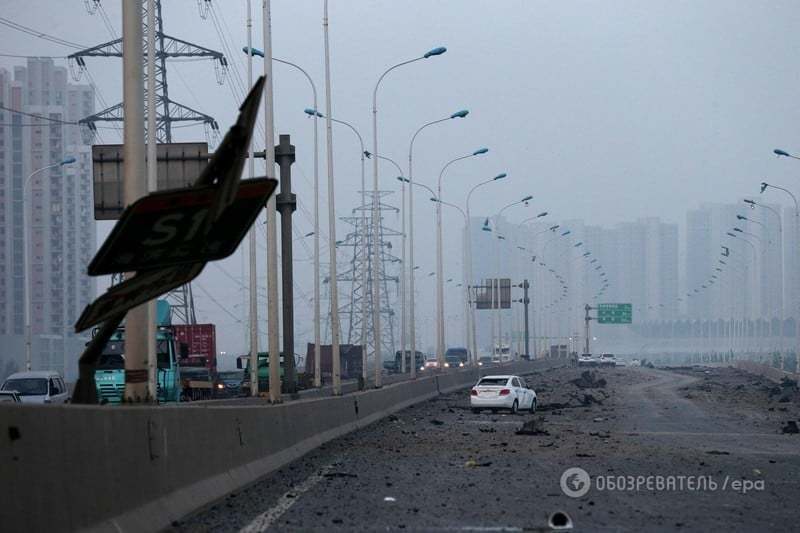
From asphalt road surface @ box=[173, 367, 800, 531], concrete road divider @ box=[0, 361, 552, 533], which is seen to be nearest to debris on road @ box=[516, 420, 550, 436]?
asphalt road surface @ box=[173, 367, 800, 531]

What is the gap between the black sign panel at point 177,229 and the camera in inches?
304

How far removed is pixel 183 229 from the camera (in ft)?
26.8

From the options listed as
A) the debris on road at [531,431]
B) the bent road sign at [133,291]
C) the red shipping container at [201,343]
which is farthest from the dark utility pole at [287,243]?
the bent road sign at [133,291]

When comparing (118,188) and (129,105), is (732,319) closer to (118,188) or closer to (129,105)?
(118,188)

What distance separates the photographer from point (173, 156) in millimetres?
29000

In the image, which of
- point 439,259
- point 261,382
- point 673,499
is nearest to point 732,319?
point 439,259

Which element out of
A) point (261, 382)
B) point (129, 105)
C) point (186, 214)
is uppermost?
A: point (129, 105)

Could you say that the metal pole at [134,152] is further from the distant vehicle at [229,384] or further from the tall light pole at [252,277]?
the distant vehicle at [229,384]

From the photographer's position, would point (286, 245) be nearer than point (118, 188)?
No

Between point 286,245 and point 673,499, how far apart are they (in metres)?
24.3

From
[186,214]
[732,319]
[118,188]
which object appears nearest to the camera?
[186,214]

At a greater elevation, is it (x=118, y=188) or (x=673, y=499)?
(x=118, y=188)

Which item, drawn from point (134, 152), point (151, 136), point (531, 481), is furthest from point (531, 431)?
point (134, 152)

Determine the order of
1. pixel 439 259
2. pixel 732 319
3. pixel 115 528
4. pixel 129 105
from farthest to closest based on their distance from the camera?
pixel 732 319, pixel 439 259, pixel 129 105, pixel 115 528
